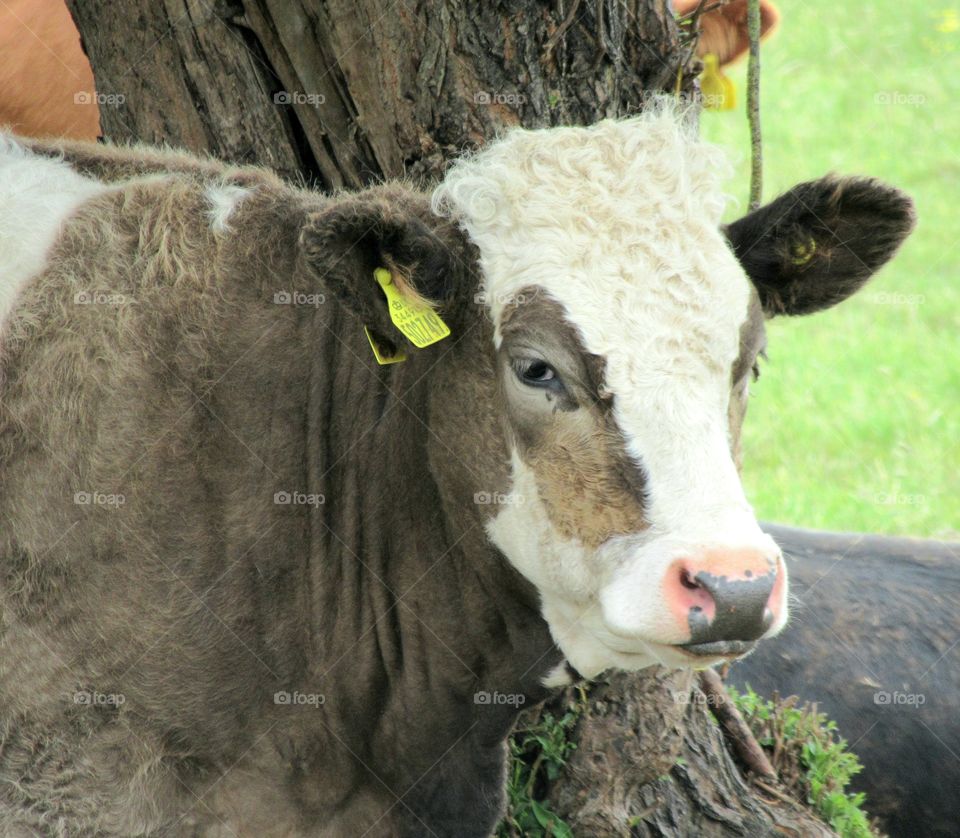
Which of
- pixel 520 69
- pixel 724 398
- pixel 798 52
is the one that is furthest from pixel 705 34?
pixel 798 52

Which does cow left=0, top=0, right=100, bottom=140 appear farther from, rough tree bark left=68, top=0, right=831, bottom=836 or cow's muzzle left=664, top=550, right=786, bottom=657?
cow's muzzle left=664, top=550, right=786, bottom=657

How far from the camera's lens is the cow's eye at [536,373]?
3.64 m

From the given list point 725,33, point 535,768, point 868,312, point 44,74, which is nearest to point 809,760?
point 535,768

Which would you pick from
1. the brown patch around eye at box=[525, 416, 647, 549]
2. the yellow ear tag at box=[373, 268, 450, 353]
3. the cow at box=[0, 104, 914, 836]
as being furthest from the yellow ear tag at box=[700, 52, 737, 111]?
the brown patch around eye at box=[525, 416, 647, 549]

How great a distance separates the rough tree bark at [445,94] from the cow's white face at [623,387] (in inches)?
28.1

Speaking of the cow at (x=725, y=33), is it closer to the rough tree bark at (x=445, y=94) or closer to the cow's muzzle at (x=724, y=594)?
the rough tree bark at (x=445, y=94)

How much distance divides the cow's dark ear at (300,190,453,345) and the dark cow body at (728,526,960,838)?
318 cm

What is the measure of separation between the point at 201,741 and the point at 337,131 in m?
2.32

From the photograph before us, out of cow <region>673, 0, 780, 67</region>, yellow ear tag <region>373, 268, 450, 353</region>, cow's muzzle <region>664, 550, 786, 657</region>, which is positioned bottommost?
cow <region>673, 0, 780, 67</region>

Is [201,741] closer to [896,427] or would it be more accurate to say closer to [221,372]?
[221,372]

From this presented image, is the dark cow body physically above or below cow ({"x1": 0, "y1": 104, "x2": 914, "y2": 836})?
below

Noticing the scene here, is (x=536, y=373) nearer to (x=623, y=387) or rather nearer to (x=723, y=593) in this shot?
(x=623, y=387)

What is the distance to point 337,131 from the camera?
4.96 metres

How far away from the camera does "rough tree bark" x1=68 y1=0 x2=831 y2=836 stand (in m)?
4.67
